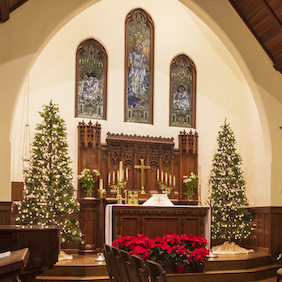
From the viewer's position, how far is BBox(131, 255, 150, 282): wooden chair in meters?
3.24

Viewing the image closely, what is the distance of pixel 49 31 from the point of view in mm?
8602

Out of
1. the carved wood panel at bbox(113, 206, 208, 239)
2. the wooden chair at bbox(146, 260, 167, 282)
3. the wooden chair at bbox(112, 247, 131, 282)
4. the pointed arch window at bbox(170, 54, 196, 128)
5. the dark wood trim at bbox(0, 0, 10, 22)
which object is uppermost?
the dark wood trim at bbox(0, 0, 10, 22)

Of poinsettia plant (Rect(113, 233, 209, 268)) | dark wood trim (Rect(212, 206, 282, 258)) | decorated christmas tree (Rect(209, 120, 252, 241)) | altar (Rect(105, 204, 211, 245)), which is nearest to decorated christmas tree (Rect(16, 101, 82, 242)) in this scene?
altar (Rect(105, 204, 211, 245))

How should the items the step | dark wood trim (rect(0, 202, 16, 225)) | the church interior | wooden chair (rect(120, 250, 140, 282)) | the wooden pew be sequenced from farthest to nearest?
the church interior → dark wood trim (rect(0, 202, 16, 225)) → the step → wooden chair (rect(120, 250, 140, 282)) → the wooden pew

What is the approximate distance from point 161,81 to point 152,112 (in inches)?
36.7

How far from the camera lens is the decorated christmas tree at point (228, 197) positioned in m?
10.6

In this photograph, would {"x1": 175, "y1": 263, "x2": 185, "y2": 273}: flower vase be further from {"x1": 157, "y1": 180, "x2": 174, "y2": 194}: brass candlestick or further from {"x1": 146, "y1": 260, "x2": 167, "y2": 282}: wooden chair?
{"x1": 146, "y1": 260, "x2": 167, "y2": 282}: wooden chair

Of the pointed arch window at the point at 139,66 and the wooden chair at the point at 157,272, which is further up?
the pointed arch window at the point at 139,66

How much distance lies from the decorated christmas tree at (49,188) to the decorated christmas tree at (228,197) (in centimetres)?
362

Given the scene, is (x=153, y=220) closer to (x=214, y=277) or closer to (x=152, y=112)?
(x=214, y=277)

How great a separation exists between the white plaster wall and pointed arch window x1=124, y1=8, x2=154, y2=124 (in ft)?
0.56

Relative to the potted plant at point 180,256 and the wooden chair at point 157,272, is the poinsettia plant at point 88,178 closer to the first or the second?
the potted plant at point 180,256

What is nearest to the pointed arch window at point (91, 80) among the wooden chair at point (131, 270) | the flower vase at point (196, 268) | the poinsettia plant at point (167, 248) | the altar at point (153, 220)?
the altar at point (153, 220)

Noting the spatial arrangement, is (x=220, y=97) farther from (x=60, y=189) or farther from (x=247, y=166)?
(x=60, y=189)
